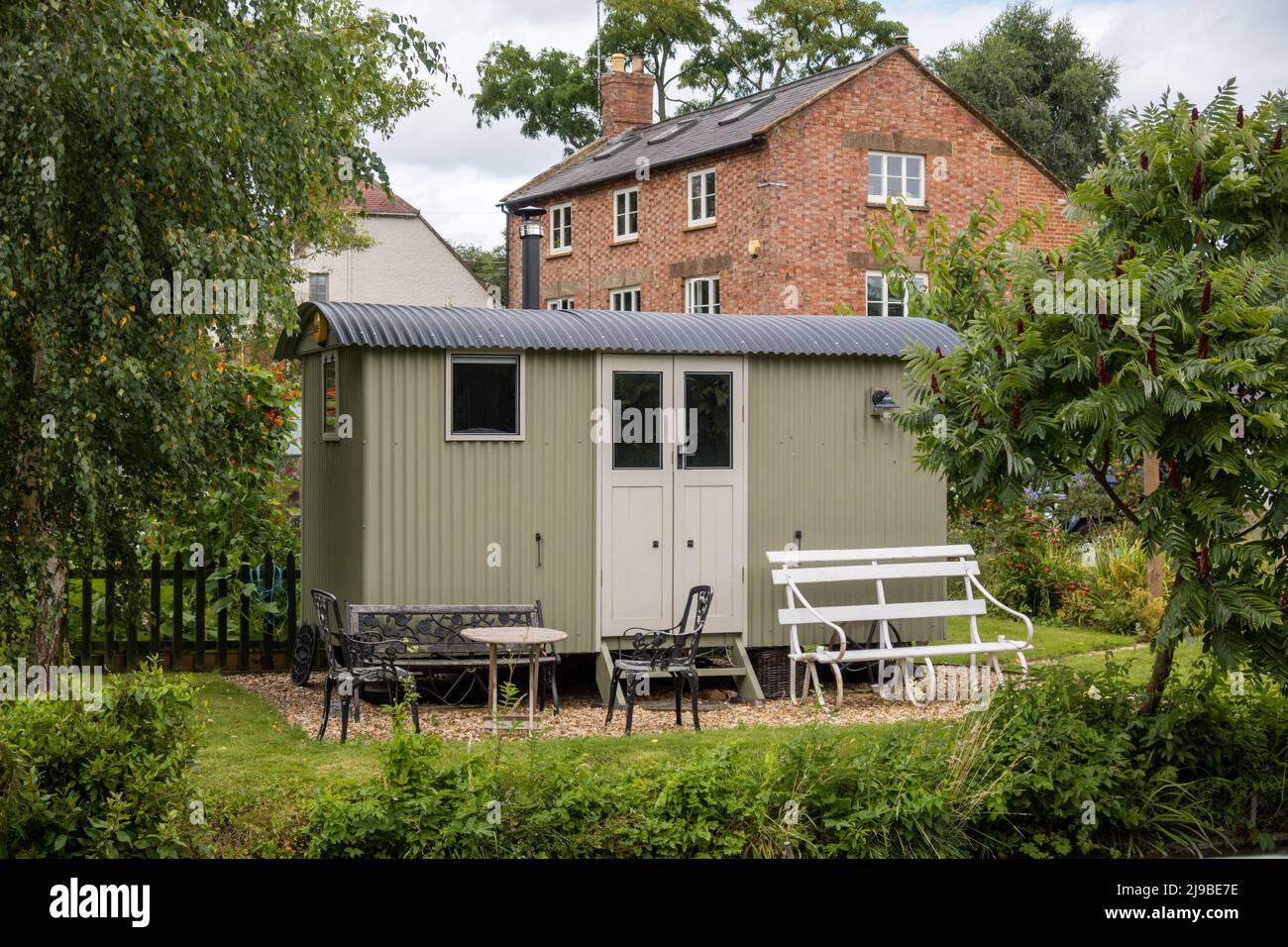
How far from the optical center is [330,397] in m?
12.7

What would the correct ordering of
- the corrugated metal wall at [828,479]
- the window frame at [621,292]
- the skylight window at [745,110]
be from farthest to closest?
the window frame at [621,292] → the skylight window at [745,110] → the corrugated metal wall at [828,479]

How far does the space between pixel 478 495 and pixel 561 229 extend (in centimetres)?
2303

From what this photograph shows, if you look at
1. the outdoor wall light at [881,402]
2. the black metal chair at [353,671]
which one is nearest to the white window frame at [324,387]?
the black metal chair at [353,671]

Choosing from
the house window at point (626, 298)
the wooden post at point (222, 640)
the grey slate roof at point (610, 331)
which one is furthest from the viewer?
the house window at point (626, 298)

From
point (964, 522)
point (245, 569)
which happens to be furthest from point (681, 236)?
point (245, 569)

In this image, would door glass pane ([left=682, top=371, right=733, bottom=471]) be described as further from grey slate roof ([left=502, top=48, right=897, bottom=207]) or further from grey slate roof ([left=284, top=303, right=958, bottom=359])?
grey slate roof ([left=502, top=48, right=897, bottom=207])

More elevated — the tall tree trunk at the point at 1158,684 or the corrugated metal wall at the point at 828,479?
the corrugated metal wall at the point at 828,479

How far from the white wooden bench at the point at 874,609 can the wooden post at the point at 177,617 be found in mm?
5481

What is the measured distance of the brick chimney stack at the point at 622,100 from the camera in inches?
1533

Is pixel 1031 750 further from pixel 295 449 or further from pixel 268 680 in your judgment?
pixel 295 449

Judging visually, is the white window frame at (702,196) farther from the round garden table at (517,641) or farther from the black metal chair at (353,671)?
the round garden table at (517,641)

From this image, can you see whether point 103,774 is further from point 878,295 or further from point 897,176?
point 897,176

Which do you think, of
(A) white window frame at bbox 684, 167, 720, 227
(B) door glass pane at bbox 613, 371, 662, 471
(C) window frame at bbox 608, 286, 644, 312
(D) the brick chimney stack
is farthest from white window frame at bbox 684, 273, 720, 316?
(B) door glass pane at bbox 613, 371, 662, 471
